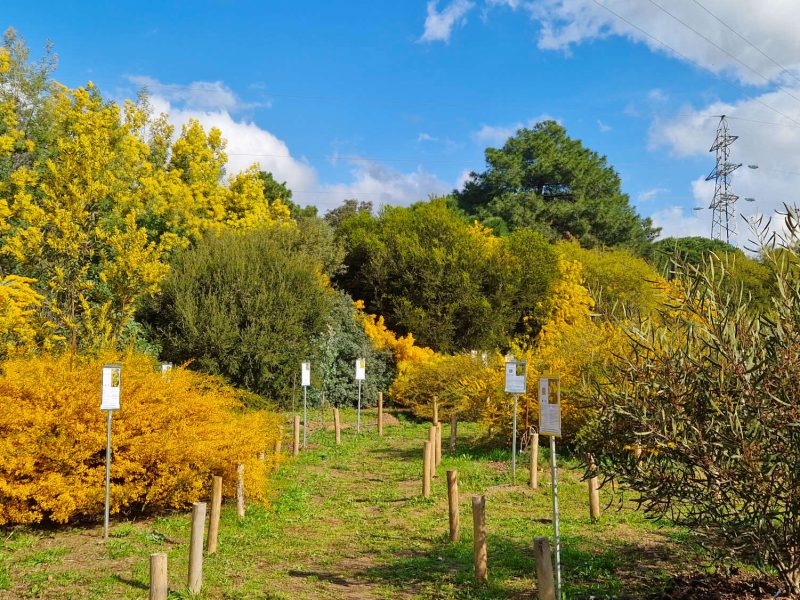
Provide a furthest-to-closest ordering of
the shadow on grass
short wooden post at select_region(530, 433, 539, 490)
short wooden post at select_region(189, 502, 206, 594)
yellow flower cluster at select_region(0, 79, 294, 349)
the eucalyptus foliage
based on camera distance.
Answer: yellow flower cluster at select_region(0, 79, 294, 349) < short wooden post at select_region(530, 433, 539, 490) < short wooden post at select_region(189, 502, 206, 594) < the shadow on grass < the eucalyptus foliage

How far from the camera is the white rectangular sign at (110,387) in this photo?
822cm

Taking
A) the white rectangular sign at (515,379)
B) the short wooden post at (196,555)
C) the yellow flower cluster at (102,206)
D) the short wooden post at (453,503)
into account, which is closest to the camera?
the short wooden post at (196,555)

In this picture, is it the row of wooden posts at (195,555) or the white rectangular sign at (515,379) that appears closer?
the row of wooden posts at (195,555)

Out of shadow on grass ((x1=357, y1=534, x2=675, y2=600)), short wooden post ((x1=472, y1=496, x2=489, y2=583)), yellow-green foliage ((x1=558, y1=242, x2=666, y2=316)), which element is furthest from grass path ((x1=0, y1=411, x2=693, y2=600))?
yellow-green foliage ((x1=558, y1=242, x2=666, y2=316))

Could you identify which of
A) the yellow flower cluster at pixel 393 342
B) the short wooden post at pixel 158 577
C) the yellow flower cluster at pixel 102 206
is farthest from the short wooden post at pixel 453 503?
the yellow flower cluster at pixel 393 342

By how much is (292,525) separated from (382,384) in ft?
52.0

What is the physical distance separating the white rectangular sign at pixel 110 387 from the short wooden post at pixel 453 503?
4.17 meters

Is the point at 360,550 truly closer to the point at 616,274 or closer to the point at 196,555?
the point at 196,555

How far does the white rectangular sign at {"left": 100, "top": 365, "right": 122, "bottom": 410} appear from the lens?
822 centimetres

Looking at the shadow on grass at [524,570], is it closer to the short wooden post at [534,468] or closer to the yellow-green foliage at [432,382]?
the short wooden post at [534,468]

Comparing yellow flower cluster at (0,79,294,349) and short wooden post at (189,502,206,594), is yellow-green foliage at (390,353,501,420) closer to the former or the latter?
yellow flower cluster at (0,79,294,349)

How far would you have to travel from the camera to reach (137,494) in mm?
8789

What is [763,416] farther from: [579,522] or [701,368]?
[579,522]

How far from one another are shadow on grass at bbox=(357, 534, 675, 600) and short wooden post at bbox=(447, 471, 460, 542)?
0.16 m
